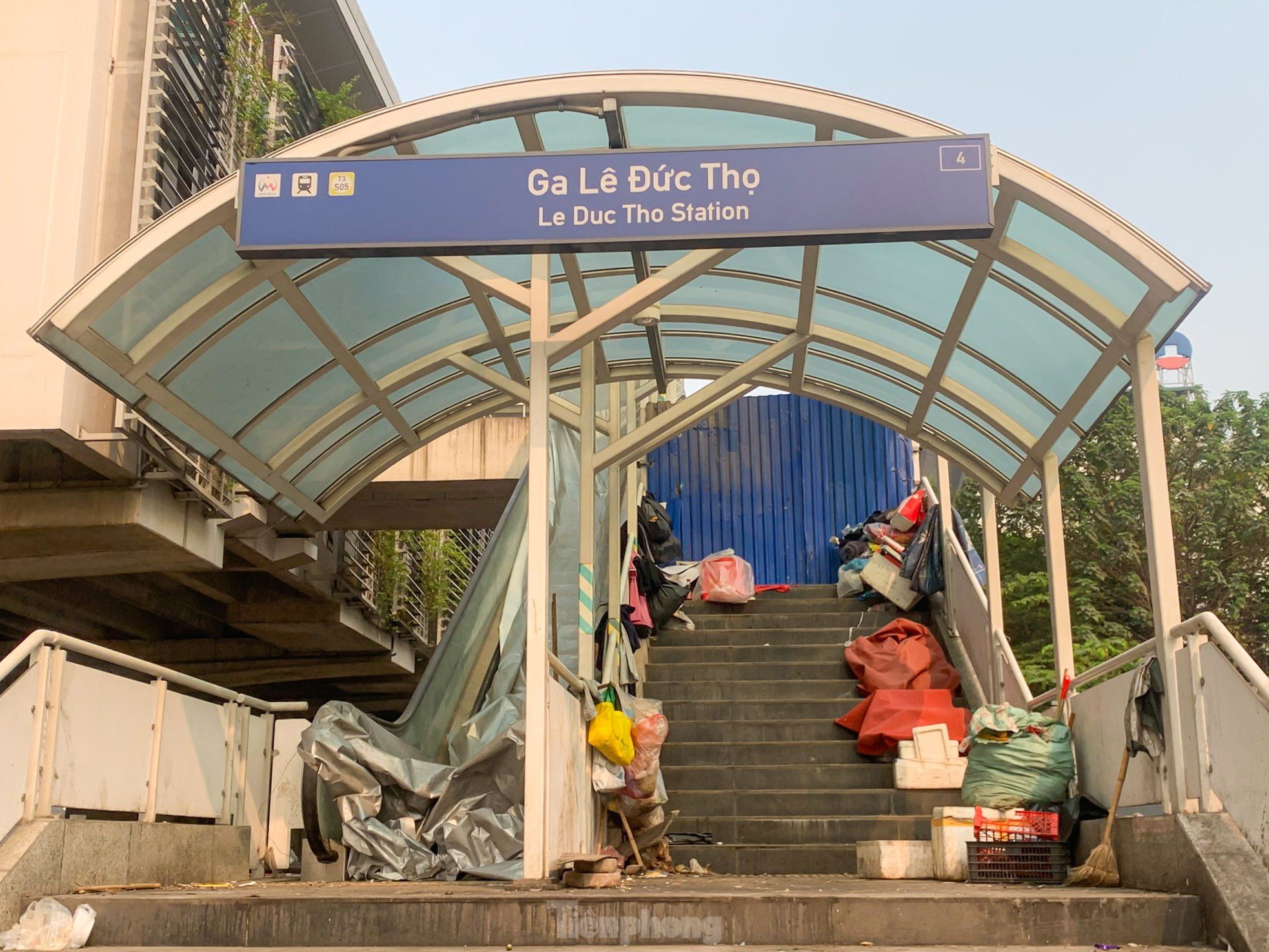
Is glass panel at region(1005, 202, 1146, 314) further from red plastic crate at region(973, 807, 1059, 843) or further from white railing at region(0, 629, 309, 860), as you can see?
white railing at region(0, 629, 309, 860)

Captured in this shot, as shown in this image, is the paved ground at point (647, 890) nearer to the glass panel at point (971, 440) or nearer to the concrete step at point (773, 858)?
the concrete step at point (773, 858)

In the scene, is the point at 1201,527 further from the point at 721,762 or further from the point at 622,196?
the point at 622,196

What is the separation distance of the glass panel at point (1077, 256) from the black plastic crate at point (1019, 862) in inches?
118

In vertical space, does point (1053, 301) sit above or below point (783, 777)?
above

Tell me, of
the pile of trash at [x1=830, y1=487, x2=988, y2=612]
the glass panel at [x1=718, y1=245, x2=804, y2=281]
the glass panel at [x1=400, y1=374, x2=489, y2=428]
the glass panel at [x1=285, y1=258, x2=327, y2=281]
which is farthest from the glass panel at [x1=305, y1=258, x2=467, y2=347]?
the pile of trash at [x1=830, y1=487, x2=988, y2=612]

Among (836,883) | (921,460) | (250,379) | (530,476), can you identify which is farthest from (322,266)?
(921,460)

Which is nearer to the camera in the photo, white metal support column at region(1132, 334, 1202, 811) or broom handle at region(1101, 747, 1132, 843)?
white metal support column at region(1132, 334, 1202, 811)

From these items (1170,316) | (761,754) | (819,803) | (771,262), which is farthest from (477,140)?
(761,754)

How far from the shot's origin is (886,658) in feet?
37.6

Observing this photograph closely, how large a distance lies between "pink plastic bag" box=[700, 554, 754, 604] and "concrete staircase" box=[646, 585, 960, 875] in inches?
6.5

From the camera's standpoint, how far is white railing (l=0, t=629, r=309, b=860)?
6.19 meters

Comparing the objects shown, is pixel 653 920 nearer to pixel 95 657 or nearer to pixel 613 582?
pixel 95 657

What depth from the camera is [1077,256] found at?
6906 mm

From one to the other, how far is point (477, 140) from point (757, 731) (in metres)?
5.79
